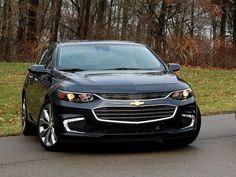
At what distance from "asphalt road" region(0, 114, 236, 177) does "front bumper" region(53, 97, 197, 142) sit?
266 millimetres

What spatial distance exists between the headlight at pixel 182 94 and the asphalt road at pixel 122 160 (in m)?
0.75

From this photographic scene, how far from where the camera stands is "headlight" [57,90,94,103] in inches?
327

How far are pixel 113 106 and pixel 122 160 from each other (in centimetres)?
70

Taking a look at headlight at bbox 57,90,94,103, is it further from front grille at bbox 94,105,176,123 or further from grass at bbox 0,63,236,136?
grass at bbox 0,63,236,136

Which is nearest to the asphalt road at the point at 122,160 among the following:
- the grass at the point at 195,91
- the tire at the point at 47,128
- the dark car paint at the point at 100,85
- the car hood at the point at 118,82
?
the tire at the point at 47,128

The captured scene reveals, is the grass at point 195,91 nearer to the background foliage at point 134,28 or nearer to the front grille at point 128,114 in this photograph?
the front grille at point 128,114

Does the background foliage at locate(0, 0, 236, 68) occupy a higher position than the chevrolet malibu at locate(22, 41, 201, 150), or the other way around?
the background foliage at locate(0, 0, 236, 68)

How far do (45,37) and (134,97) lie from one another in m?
27.2

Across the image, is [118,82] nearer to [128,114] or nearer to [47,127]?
[128,114]

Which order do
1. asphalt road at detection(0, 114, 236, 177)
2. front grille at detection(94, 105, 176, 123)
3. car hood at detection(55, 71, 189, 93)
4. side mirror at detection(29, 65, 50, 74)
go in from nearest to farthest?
asphalt road at detection(0, 114, 236, 177) < front grille at detection(94, 105, 176, 123) < car hood at detection(55, 71, 189, 93) < side mirror at detection(29, 65, 50, 74)

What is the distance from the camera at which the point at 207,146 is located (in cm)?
924

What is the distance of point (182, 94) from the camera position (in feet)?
28.4

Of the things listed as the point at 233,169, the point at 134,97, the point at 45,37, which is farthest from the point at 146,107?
the point at 45,37

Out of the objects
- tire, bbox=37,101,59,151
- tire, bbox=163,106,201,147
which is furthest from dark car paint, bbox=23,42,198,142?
tire, bbox=163,106,201,147
